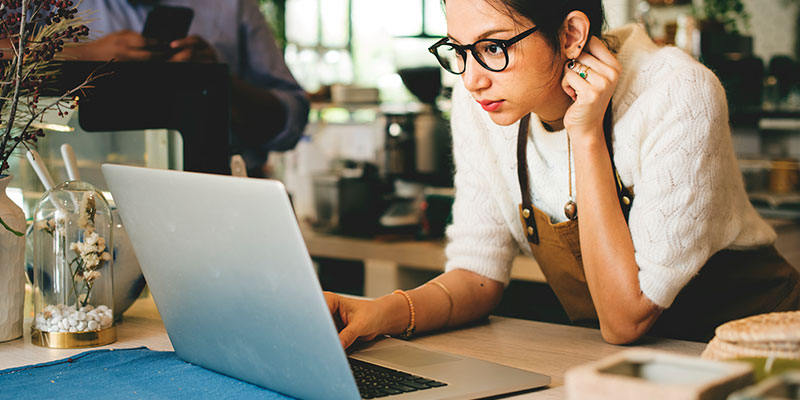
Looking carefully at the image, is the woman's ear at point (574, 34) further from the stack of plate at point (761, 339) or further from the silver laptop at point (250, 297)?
the stack of plate at point (761, 339)

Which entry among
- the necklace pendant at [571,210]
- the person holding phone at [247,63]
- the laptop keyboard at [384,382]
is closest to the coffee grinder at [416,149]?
the person holding phone at [247,63]

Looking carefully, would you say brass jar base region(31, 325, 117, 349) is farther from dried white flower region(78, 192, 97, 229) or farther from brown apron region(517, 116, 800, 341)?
brown apron region(517, 116, 800, 341)

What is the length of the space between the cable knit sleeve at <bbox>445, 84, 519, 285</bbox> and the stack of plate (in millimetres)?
681

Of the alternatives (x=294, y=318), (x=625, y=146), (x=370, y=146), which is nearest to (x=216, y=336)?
(x=294, y=318)

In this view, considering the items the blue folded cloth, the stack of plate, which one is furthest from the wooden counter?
the stack of plate

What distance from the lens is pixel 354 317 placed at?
1.19 m

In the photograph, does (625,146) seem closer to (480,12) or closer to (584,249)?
(584,249)

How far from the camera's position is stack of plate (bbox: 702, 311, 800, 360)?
700 millimetres

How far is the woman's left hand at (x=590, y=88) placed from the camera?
1.26 m

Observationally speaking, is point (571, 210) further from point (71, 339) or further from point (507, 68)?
point (71, 339)

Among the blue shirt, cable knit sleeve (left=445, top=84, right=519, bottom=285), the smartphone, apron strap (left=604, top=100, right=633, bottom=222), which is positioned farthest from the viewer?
the blue shirt

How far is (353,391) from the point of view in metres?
0.85

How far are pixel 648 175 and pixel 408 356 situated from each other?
439 mm

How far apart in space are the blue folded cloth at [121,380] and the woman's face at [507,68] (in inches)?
21.2
